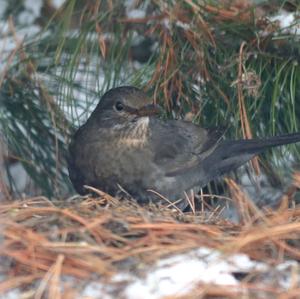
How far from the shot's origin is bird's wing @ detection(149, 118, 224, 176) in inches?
172

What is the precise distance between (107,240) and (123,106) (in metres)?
1.29

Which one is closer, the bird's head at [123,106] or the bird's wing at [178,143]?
the bird's head at [123,106]

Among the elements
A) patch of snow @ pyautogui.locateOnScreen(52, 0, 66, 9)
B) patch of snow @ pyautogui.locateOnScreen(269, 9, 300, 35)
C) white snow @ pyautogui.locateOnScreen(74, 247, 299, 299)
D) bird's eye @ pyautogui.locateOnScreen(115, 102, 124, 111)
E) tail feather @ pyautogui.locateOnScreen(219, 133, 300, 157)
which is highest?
patch of snow @ pyautogui.locateOnScreen(52, 0, 66, 9)

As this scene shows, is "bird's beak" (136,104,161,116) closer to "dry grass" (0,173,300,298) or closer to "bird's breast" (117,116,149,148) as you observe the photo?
"bird's breast" (117,116,149,148)

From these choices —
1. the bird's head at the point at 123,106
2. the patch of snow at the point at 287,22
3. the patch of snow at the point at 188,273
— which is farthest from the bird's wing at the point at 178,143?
the patch of snow at the point at 188,273

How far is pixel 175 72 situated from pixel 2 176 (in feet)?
3.02

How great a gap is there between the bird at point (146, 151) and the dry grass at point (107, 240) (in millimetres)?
820

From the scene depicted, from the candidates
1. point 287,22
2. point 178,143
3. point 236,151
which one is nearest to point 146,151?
point 178,143

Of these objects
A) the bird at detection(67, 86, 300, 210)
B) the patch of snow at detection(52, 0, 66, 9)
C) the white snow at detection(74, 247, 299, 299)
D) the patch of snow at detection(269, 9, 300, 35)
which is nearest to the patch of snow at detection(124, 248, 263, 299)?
the white snow at detection(74, 247, 299, 299)

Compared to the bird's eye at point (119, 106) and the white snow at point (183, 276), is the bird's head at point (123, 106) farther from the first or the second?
the white snow at point (183, 276)

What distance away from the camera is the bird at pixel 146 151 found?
4.24 metres

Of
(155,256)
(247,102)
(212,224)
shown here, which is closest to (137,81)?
(247,102)

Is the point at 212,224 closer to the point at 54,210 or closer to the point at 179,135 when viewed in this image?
the point at 54,210

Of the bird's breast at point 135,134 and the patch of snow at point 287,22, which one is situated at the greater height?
the patch of snow at point 287,22
